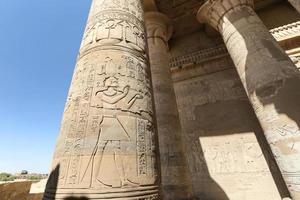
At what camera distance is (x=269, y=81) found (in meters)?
3.45

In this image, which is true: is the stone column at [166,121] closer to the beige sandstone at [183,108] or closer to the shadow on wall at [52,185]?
the beige sandstone at [183,108]

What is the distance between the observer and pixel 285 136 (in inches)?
122

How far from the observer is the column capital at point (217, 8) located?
4672mm

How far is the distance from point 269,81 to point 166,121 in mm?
2541

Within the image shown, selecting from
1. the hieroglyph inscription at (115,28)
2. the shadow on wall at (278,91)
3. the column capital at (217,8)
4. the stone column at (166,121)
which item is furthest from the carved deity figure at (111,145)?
the column capital at (217,8)

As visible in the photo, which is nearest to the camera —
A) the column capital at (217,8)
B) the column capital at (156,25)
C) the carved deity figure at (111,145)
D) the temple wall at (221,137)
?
the carved deity figure at (111,145)

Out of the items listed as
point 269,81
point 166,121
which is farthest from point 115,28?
point 269,81

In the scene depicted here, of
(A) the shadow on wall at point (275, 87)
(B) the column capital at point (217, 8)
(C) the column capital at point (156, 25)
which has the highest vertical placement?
(C) the column capital at point (156, 25)

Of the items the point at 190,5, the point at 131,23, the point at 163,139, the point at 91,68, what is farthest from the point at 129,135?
the point at 190,5

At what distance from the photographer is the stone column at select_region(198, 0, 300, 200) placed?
301 cm

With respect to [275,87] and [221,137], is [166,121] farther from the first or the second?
[275,87]

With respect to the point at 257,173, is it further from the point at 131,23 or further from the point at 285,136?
the point at 131,23

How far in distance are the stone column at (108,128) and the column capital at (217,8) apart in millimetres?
3407

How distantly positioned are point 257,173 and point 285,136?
7.64ft
